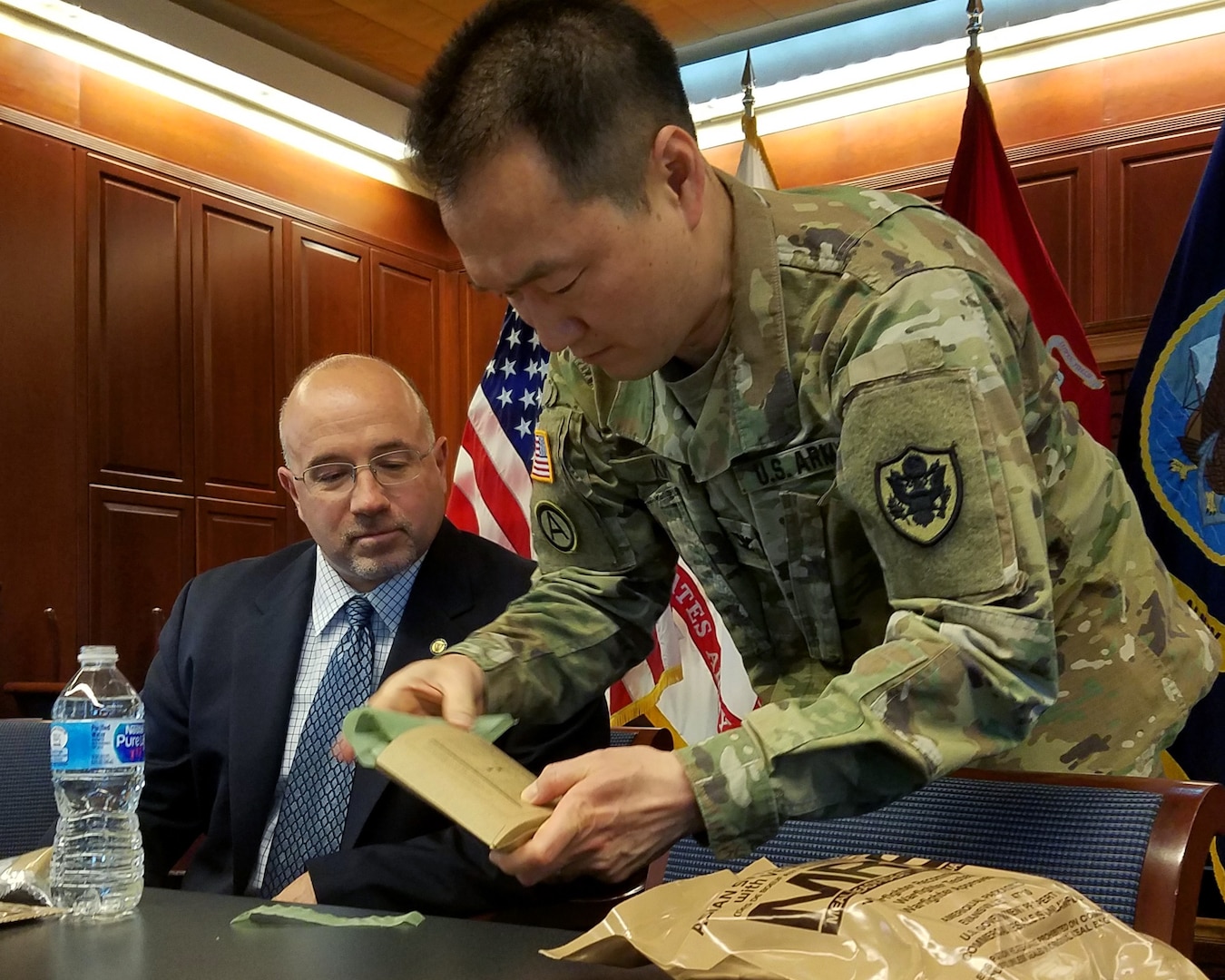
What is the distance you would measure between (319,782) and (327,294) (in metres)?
4.14

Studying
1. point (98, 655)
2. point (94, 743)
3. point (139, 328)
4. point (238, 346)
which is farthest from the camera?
point (238, 346)

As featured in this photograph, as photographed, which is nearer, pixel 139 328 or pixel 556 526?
pixel 556 526

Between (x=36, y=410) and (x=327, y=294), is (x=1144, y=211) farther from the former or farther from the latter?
(x=36, y=410)

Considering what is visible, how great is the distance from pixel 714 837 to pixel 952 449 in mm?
360

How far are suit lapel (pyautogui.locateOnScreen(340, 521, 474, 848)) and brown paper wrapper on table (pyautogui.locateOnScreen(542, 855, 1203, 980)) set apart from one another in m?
1.16

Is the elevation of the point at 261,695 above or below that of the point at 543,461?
below

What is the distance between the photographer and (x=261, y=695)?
6.81 ft

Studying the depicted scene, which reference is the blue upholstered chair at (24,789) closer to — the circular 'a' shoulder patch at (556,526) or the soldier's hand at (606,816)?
the circular 'a' shoulder patch at (556,526)

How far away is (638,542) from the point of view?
1.57m

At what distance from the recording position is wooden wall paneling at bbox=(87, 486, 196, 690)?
15.5 feet

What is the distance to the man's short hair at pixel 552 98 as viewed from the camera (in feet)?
3.75

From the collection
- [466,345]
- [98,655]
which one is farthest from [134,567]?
[98,655]

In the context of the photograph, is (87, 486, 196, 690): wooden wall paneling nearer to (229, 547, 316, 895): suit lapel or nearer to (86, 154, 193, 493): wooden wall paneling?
(86, 154, 193, 493): wooden wall paneling

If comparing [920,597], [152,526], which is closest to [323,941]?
[920,597]
